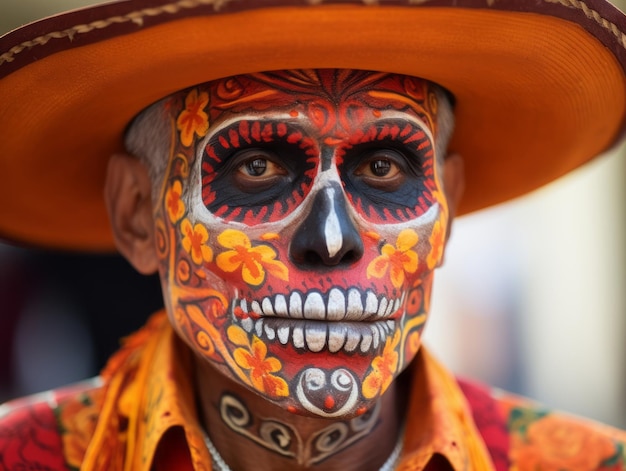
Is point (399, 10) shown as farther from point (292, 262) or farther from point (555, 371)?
point (555, 371)

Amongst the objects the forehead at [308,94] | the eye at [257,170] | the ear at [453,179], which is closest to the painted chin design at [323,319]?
the eye at [257,170]

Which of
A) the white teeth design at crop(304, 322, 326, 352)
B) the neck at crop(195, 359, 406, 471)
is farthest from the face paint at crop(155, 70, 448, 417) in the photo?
the neck at crop(195, 359, 406, 471)

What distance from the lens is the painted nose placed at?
8.00 feet

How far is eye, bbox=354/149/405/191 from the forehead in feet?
0.37

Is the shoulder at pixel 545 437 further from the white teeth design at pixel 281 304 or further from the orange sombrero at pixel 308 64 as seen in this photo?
the white teeth design at pixel 281 304

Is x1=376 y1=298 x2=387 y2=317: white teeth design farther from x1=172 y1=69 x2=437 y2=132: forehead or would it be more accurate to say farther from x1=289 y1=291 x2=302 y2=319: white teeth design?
x1=172 y1=69 x2=437 y2=132: forehead

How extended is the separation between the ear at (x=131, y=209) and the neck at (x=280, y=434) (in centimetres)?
38

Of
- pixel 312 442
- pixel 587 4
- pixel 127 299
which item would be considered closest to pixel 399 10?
pixel 587 4

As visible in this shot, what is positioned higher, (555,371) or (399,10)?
(399,10)

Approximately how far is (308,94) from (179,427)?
101 centimetres

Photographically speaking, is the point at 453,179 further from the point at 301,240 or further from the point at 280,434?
the point at 280,434

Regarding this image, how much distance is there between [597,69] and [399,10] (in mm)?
694

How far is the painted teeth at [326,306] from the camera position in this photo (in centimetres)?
245

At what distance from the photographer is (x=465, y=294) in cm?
838
